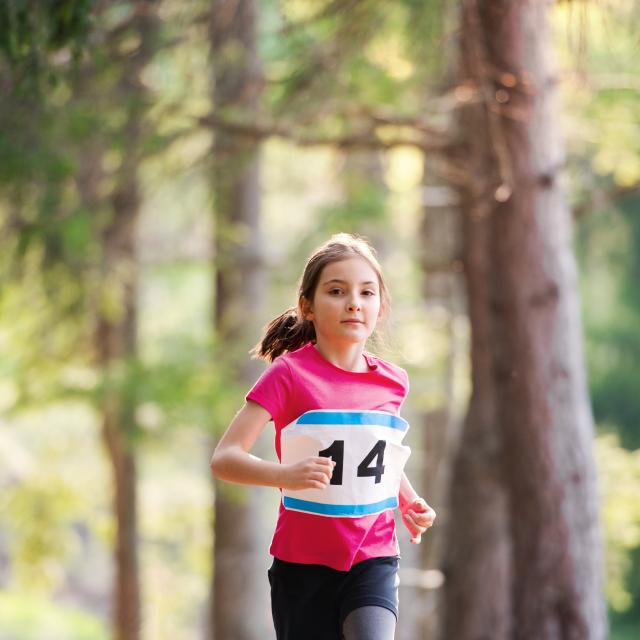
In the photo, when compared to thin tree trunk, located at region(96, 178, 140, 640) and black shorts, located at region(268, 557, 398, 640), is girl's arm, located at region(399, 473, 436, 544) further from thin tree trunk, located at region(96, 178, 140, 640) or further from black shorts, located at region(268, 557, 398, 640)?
thin tree trunk, located at region(96, 178, 140, 640)

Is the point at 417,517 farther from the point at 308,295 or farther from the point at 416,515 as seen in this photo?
the point at 308,295

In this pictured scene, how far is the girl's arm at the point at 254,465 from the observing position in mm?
2312

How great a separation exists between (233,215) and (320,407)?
7869 millimetres

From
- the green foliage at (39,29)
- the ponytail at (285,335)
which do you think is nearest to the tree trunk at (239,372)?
the green foliage at (39,29)

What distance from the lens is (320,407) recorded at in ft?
8.23

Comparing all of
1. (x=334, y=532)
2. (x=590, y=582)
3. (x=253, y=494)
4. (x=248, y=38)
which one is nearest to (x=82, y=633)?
(x=253, y=494)

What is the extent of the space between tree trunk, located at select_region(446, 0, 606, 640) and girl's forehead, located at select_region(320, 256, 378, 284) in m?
3.43

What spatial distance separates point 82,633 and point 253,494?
10583 mm

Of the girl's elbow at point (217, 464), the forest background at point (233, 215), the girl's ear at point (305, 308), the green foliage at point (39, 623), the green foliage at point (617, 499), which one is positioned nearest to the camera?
the girl's elbow at point (217, 464)

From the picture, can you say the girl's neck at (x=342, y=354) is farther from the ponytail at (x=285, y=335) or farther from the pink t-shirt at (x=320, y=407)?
the ponytail at (x=285, y=335)

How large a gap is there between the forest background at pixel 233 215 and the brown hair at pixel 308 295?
0.93 ft

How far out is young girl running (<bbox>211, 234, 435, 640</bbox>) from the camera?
97.8 inches

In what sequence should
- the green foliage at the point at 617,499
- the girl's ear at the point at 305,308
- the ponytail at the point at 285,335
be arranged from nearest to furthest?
the girl's ear at the point at 305,308 < the ponytail at the point at 285,335 < the green foliage at the point at 617,499

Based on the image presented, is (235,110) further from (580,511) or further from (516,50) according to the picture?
(580,511)
